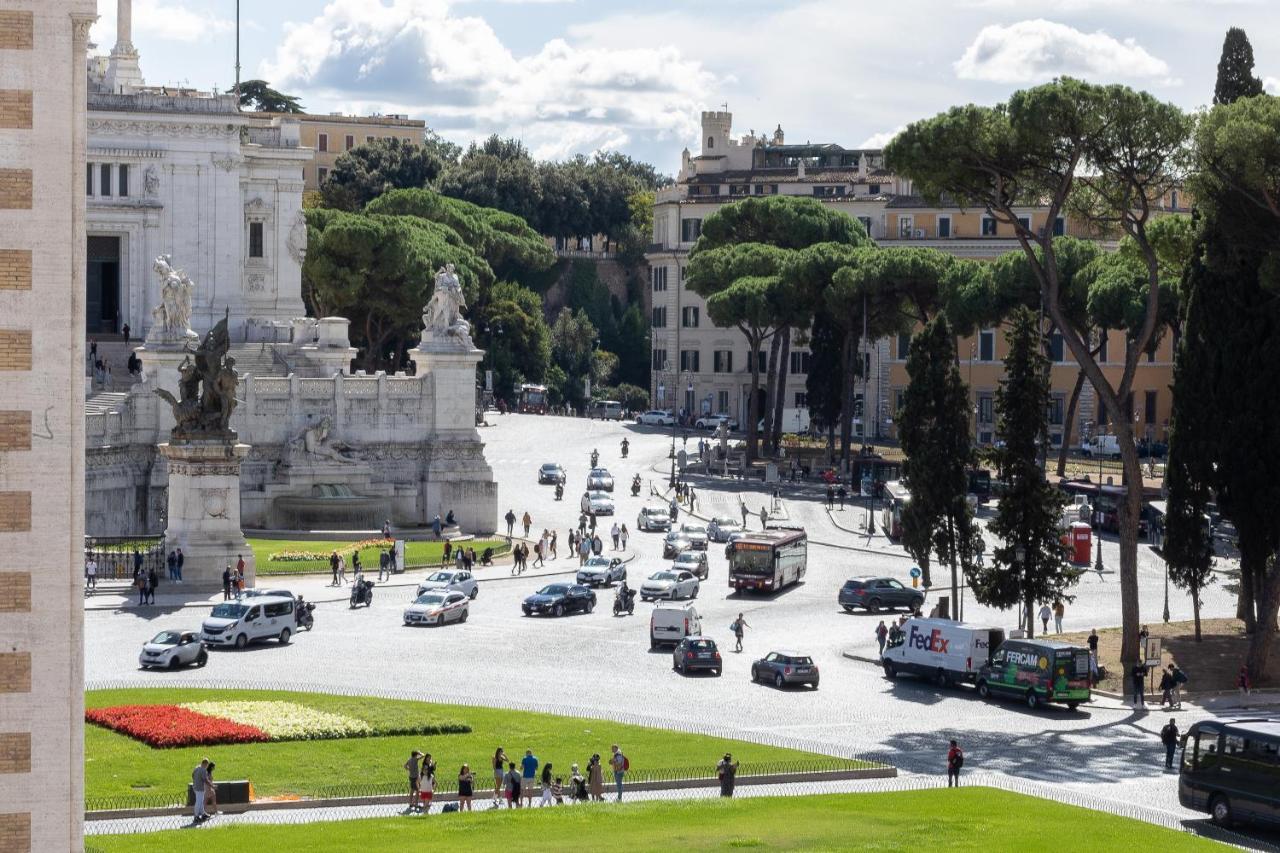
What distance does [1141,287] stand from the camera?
10656 cm

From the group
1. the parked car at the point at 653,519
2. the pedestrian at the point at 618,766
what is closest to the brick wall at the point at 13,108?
the pedestrian at the point at 618,766

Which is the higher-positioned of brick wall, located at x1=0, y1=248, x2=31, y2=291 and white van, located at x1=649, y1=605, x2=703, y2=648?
brick wall, located at x1=0, y1=248, x2=31, y2=291

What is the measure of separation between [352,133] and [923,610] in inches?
4577

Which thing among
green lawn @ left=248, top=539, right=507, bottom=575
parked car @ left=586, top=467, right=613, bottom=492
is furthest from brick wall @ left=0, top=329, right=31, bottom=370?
parked car @ left=586, top=467, right=613, bottom=492

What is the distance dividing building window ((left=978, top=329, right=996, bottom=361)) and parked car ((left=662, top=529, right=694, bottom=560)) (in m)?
51.0

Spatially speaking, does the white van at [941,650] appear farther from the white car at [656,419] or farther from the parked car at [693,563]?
the white car at [656,419]

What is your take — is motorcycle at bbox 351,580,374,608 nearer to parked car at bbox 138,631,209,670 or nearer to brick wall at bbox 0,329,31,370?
parked car at bbox 138,631,209,670

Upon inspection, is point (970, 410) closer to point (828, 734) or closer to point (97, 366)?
point (828, 734)

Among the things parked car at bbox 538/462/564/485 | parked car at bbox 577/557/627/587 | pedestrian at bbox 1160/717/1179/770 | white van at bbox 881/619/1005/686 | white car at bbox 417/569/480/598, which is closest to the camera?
pedestrian at bbox 1160/717/1179/770

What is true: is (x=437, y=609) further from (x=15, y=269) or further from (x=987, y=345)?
(x=987, y=345)

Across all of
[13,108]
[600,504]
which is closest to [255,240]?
[600,504]

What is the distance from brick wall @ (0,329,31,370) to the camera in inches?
1085

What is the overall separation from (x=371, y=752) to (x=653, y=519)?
46016 mm

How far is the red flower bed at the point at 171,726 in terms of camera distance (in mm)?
47844
